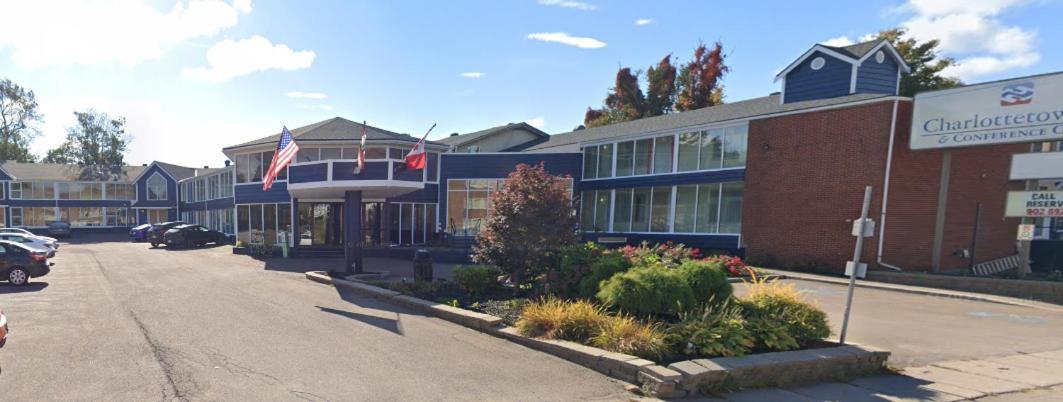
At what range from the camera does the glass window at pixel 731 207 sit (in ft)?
Result: 66.9

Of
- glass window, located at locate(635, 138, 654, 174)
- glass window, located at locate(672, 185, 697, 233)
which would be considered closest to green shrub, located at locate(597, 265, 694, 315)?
glass window, located at locate(672, 185, 697, 233)

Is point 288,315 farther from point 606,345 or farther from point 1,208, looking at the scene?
point 1,208

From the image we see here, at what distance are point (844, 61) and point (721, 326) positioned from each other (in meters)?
18.8

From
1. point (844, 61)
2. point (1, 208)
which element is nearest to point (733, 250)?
point (844, 61)

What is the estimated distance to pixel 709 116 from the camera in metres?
22.8

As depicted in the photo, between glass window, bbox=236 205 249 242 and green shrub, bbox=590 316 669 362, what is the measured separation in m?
25.4

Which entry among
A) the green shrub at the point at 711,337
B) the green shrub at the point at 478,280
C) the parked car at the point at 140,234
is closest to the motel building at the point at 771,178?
the green shrub at the point at 478,280

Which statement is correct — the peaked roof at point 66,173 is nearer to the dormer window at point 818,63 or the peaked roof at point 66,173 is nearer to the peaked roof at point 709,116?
the peaked roof at point 709,116

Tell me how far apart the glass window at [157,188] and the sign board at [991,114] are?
60.0 m

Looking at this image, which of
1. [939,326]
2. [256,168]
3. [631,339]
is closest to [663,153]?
[939,326]

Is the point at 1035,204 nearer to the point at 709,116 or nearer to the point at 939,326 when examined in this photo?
the point at 939,326

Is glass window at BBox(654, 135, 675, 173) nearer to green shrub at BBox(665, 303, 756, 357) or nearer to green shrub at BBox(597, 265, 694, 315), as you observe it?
green shrub at BBox(597, 265, 694, 315)

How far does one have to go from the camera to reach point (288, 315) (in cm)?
964

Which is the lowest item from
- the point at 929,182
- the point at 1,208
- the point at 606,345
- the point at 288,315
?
the point at 1,208
